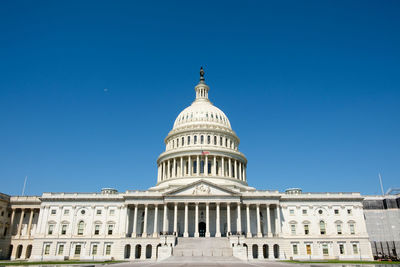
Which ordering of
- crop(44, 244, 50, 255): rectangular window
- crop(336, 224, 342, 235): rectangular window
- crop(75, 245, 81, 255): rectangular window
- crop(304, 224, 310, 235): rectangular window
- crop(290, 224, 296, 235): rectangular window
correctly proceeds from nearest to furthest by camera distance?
crop(44, 244, 50, 255): rectangular window → crop(75, 245, 81, 255): rectangular window → crop(336, 224, 342, 235): rectangular window → crop(304, 224, 310, 235): rectangular window → crop(290, 224, 296, 235): rectangular window

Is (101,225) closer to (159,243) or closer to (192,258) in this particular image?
(159,243)

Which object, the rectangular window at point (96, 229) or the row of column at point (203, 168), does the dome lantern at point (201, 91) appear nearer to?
the row of column at point (203, 168)

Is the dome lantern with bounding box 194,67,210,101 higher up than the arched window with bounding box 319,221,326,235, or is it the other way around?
the dome lantern with bounding box 194,67,210,101

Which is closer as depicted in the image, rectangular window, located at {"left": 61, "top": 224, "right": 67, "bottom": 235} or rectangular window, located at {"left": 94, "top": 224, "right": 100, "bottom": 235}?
rectangular window, located at {"left": 61, "top": 224, "right": 67, "bottom": 235}

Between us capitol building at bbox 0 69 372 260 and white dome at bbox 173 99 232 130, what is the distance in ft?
67.4

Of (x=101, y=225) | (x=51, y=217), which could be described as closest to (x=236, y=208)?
(x=101, y=225)

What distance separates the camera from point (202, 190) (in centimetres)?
7206

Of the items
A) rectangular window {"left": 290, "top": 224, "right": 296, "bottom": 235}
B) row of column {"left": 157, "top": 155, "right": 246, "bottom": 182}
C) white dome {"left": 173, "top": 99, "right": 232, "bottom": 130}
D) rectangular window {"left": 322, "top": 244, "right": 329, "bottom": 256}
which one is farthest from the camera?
white dome {"left": 173, "top": 99, "right": 232, "bottom": 130}

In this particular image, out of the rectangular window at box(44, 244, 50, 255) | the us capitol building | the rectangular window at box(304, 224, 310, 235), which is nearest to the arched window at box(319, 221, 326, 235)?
the us capitol building

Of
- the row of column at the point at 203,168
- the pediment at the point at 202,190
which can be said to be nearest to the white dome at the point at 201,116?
the row of column at the point at 203,168

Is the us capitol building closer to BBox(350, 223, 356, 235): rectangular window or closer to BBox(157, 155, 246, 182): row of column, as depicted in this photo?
BBox(350, 223, 356, 235): rectangular window

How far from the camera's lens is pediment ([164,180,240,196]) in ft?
235

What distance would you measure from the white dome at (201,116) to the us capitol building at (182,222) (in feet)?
67.4

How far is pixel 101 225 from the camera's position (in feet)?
245
